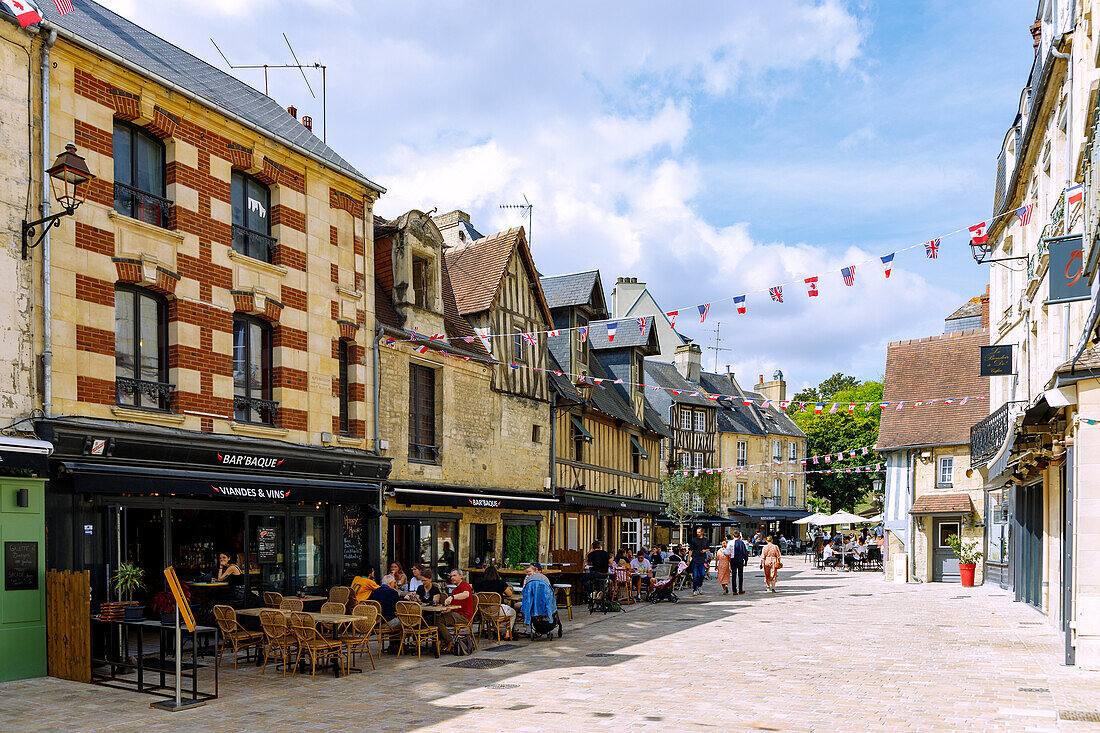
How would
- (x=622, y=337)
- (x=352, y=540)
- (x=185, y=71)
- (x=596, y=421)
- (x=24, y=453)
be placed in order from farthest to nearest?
(x=622, y=337) → (x=596, y=421) → (x=352, y=540) → (x=185, y=71) → (x=24, y=453)

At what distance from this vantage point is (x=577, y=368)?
22.6m

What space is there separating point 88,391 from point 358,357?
497 cm

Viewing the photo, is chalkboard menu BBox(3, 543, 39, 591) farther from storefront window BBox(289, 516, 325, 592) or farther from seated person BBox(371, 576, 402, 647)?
storefront window BBox(289, 516, 325, 592)

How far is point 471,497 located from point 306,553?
3779 millimetres

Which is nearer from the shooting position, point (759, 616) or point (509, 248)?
point (759, 616)

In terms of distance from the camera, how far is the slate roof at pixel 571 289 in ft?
75.4

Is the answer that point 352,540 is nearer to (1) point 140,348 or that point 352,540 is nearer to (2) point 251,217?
(1) point 140,348

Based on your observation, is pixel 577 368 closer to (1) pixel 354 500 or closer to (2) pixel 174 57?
(1) pixel 354 500

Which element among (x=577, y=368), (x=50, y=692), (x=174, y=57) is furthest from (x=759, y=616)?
(x=174, y=57)

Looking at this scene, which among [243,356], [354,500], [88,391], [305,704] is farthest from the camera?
[354,500]

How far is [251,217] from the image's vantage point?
12.9 metres

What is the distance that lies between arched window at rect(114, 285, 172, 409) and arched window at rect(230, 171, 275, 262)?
1.78 meters

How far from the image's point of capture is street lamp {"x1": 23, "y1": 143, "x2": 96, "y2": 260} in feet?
29.0

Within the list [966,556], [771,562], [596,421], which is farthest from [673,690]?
[966,556]
